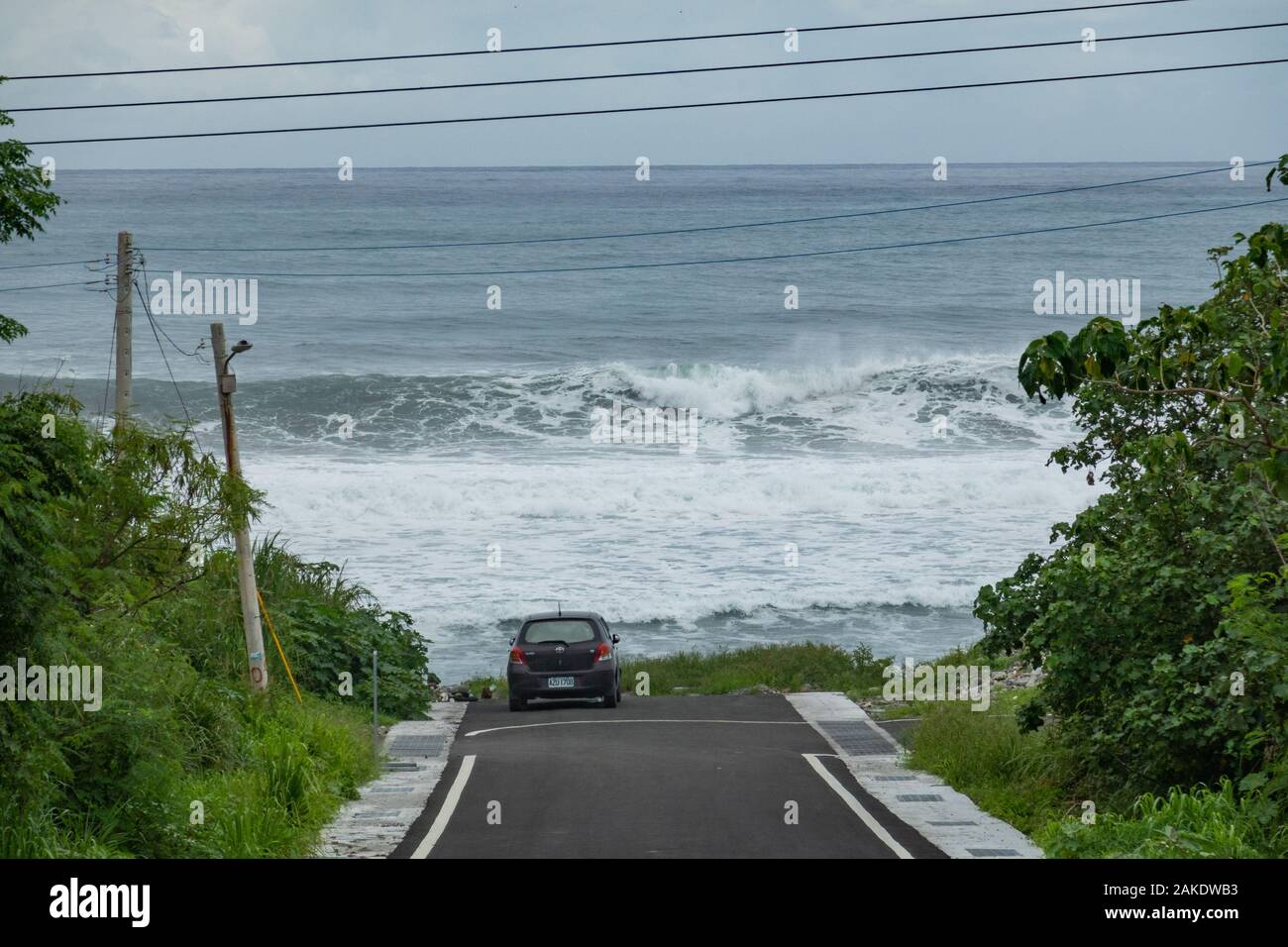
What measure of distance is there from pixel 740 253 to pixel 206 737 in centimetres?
7323

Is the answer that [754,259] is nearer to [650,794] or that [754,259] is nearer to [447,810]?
[650,794]

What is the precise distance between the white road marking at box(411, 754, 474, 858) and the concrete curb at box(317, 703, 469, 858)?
0.70 feet

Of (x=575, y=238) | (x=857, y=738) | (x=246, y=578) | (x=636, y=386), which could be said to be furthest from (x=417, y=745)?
(x=575, y=238)

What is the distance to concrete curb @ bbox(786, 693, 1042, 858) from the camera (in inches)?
478

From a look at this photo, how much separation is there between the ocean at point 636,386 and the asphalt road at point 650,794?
819 cm

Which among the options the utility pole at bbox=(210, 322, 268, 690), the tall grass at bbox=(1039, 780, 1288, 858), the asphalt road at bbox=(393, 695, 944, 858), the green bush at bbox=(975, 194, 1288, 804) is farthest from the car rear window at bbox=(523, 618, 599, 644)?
the tall grass at bbox=(1039, 780, 1288, 858)

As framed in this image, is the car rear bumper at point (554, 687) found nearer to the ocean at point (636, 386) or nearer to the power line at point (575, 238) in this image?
the ocean at point (636, 386)

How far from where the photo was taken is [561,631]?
22594 millimetres

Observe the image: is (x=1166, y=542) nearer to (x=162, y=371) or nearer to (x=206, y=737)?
(x=206, y=737)

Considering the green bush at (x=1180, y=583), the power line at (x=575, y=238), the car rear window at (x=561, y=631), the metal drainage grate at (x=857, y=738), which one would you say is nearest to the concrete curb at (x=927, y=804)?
the metal drainage grate at (x=857, y=738)

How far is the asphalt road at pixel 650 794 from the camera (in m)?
12.2

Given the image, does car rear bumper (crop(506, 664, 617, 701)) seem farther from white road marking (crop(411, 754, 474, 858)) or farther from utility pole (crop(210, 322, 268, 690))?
utility pole (crop(210, 322, 268, 690))

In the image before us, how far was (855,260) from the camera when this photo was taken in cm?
8219
